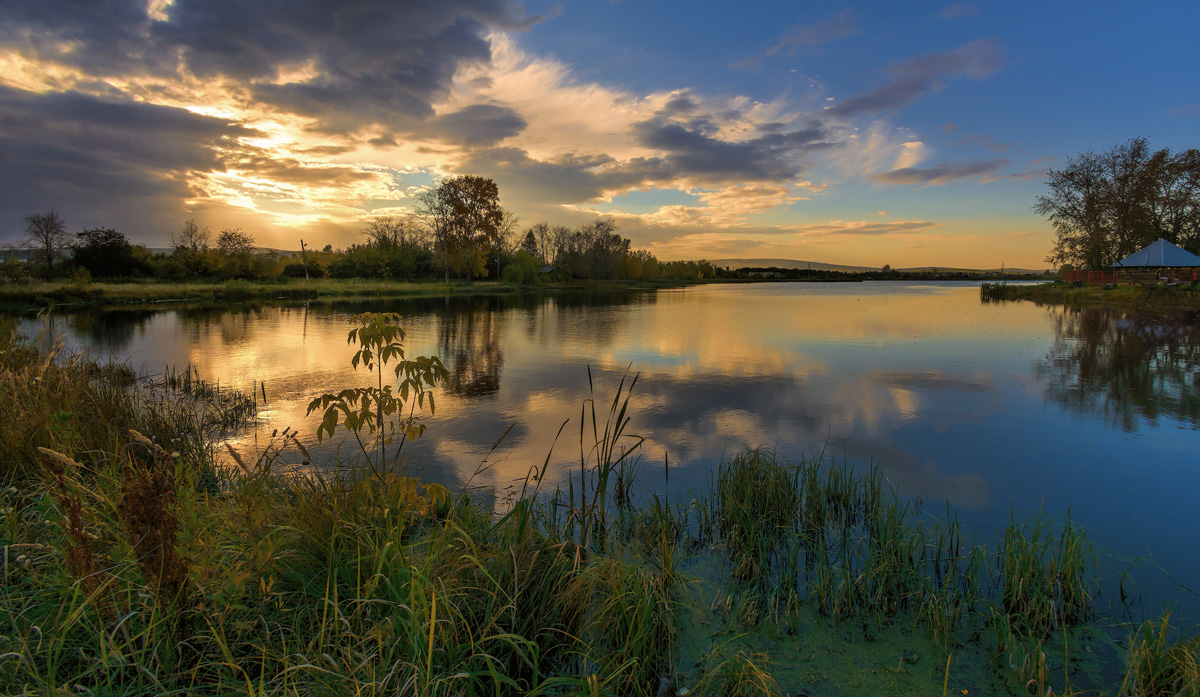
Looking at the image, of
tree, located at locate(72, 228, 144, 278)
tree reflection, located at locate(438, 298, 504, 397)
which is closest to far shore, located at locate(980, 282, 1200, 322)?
tree reflection, located at locate(438, 298, 504, 397)

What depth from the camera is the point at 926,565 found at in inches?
134

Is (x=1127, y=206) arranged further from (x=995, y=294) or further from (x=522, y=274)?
(x=522, y=274)

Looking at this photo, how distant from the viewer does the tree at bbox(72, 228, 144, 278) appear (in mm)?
42500

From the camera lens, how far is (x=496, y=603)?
260 centimetres

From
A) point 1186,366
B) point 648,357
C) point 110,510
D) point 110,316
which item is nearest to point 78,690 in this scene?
point 110,510

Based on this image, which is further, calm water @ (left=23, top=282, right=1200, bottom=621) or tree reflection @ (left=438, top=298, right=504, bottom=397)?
tree reflection @ (left=438, top=298, right=504, bottom=397)

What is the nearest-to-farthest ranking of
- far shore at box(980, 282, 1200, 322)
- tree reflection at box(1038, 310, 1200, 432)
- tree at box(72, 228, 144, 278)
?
tree reflection at box(1038, 310, 1200, 432)
far shore at box(980, 282, 1200, 322)
tree at box(72, 228, 144, 278)

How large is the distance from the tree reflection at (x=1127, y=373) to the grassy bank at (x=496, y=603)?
5.88m

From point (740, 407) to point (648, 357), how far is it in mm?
4881

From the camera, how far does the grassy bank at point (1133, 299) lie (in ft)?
68.8

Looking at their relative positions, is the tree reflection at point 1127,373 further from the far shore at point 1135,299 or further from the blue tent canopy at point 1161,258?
the blue tent canopy at point 1161,258

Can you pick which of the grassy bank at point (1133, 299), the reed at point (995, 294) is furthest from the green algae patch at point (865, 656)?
the reed at point (995, 294)

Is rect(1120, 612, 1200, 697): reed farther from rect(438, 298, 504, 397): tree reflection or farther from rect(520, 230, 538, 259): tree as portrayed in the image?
rect(520, 230, 538, 259): tree

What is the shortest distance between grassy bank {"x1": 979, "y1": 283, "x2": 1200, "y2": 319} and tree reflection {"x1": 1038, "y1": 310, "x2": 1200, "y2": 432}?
17.1ft
